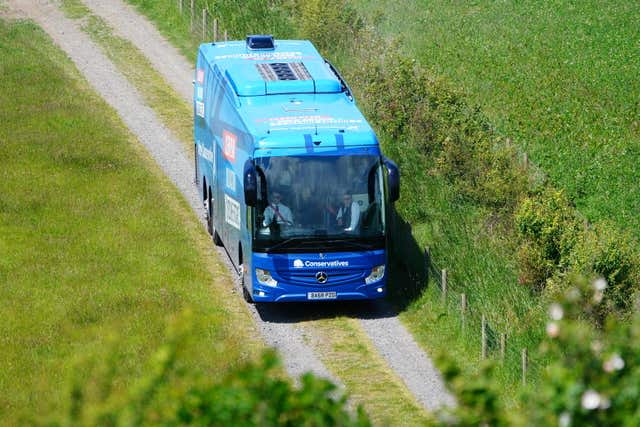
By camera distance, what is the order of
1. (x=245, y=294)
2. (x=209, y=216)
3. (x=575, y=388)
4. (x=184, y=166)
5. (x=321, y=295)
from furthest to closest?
1. (x=184, y=166)
2. (x=209, y=216)
3. (x=245, y=294)
4. (x=321, y=295)
5. (x=575, y=388)

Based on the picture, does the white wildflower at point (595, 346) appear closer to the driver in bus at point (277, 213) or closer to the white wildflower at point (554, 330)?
the white wildflower at point (554, 330)

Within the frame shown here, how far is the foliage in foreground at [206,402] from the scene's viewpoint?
28.7ft

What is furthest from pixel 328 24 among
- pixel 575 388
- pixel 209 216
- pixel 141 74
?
pixel 575 388

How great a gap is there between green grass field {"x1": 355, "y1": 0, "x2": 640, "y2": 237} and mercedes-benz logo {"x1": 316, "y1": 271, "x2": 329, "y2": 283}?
10575 millimetres

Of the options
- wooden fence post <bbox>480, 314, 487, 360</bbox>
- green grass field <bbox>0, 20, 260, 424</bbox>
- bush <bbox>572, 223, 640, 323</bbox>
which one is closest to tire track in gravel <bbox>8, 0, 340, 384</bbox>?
green grass field <bbox>0, 20, 260, 424</bbox>

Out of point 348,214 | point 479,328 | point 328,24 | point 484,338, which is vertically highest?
point 348,214

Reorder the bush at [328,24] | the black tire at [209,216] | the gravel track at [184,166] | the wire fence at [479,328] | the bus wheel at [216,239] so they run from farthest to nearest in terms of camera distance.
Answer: the bush at [328,24], the black tire at [209,216], the bus wheel at [216,239], the gravel track at [184,166], the wire fence at [479,328]

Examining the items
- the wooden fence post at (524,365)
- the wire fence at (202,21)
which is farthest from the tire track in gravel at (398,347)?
the wire fence at (202,21)

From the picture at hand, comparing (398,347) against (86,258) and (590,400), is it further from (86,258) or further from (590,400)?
(590,400)

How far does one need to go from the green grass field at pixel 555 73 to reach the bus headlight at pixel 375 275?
9.77 meters

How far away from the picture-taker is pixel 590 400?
8.41 metres

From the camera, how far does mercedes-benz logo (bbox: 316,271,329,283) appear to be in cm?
2270

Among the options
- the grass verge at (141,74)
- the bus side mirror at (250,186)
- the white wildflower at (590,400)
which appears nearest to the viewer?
the white wildflower at (590,400)

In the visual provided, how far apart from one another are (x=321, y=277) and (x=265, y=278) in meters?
0.92
